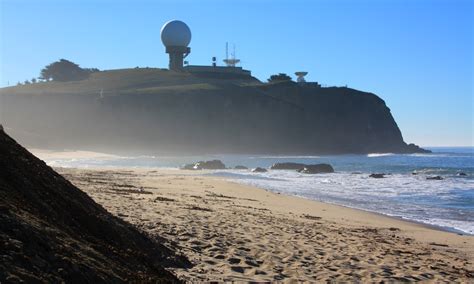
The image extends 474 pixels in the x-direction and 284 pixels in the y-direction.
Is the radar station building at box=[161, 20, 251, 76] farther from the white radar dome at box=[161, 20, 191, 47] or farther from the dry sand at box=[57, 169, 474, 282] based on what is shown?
the dry sand at box=[57, 169, 474, 282]

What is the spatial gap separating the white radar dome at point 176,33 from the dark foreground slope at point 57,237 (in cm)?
10681

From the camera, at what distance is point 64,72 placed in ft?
443

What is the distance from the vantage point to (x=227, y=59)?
480ft

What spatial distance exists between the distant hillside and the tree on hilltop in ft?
38.0

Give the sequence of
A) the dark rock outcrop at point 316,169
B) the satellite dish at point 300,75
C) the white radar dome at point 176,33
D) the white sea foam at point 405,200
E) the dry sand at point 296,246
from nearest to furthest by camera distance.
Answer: the dry sand at point 296,246
the white sea foam at point 405,200
the dark rock outcrop at point 316,169
the white radar dome at point 176,33
the satellite dish at point 300,75

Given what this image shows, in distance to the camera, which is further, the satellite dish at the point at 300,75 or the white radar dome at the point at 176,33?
the satellite dish at the point at 300,75

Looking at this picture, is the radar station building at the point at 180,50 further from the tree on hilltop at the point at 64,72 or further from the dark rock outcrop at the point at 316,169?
the dark rock outcrop at the point at 316,169

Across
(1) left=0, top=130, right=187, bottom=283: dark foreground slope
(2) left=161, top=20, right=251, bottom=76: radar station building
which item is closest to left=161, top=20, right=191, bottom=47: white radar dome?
(2) left=161, top=20, right=251, bottom=76: radar station building

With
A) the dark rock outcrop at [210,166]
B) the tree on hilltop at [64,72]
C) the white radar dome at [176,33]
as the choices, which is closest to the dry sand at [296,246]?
the dark rock outcrop at [210,166]

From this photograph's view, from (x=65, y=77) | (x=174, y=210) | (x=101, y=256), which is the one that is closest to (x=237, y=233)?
(x=174, y=210)

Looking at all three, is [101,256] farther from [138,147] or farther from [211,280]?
[138,147]

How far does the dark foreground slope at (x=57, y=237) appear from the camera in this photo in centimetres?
380

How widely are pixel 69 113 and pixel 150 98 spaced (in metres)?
16.5

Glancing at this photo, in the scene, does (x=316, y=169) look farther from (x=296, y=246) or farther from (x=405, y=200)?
(x=296, y=246)
